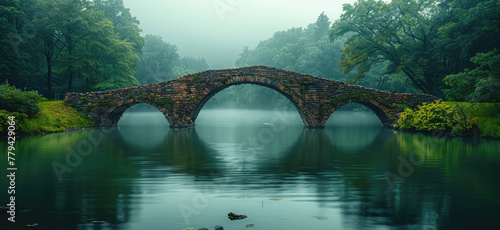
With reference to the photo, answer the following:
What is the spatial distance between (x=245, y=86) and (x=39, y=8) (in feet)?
194

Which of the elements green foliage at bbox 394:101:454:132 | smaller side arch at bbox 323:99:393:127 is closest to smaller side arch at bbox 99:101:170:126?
smaller side arch at bbox 323:99:393:127

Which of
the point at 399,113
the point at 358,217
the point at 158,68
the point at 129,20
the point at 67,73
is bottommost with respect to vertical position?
the point at 358,217

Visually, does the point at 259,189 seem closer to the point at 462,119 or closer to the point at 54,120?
the point at 462,119

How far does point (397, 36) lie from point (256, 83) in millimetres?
16097

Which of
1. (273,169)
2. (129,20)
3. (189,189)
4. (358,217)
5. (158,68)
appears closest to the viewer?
(358,217)

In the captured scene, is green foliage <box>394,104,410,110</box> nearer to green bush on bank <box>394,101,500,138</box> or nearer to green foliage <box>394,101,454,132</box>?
green foliage <box>394,101,454,132</box>

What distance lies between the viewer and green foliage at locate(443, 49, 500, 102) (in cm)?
2267

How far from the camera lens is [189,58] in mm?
155125

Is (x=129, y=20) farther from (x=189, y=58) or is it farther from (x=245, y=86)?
(x=189, y=58)

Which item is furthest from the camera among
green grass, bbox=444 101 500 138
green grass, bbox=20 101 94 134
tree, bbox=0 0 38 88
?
tree, bbox=0 0 38 88

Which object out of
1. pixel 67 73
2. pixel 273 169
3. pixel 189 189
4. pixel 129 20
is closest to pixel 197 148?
pixel 273 169

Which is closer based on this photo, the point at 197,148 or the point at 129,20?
the point at 197,148

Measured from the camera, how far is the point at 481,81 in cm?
2325

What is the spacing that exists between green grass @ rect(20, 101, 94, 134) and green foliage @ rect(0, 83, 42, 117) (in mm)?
815
